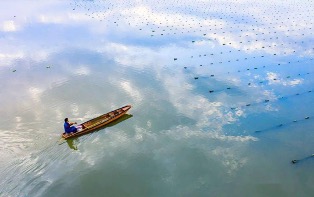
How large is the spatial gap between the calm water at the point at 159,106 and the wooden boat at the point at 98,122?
0.39 m

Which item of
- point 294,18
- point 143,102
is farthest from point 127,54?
point 294,18

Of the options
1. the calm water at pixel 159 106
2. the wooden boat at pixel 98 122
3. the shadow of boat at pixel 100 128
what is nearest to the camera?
the calm water at pixel 159 106

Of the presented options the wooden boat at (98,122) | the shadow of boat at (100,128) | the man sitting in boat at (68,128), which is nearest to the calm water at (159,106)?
the shadow of boat at (100,128)

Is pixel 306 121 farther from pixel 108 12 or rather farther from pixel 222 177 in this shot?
pixel 108 12

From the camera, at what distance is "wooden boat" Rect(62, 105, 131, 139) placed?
58.4 feet

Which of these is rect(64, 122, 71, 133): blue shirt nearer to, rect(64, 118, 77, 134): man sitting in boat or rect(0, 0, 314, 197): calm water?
rect(64, 118, 77, 134): man sitting in boat

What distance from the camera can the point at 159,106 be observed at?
68.2 feet

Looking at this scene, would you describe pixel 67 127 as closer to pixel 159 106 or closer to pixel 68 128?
pixel 68 128

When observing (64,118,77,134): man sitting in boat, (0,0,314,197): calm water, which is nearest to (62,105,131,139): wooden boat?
(64,118,77,134): man sitting in boat

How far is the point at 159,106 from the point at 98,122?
4450 mm

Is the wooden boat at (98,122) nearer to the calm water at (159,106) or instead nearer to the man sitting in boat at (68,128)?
the man sitting in boat at (68,128)

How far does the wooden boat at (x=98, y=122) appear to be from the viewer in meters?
17.8

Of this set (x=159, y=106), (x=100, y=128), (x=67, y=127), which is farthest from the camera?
(x=159, y=106)

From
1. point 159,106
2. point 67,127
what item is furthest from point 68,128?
point 159,106
